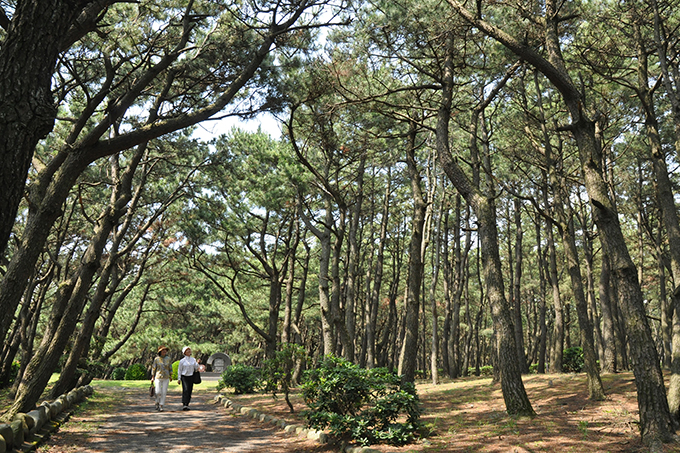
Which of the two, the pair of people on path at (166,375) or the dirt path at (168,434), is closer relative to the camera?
the dirt path at (168,434)

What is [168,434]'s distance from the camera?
23.7ft

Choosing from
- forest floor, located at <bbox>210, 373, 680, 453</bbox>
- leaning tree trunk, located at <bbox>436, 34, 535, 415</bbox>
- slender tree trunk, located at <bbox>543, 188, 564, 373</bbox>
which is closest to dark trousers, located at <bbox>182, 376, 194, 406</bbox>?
forest floor, located at <bbox>210, 373, 680, 453</bbox>

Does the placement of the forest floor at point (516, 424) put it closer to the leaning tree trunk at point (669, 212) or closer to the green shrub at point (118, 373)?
the leaning tree trunk at point (669, 212)

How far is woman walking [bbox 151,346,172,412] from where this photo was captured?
10.1m

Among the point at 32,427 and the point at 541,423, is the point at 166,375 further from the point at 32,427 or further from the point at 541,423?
the point at 541,423

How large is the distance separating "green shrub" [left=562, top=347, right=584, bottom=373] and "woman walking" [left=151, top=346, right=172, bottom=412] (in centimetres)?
1506

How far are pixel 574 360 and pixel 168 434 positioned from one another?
1646cm

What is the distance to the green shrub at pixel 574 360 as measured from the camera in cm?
1778

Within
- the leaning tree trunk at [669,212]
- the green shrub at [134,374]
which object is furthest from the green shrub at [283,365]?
the green shrub at [134,374]

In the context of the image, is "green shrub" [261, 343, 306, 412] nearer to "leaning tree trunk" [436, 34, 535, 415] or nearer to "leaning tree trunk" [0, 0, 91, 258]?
"leaning tree trunk" [436, 34, 535, 415]

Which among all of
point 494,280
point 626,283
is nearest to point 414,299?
point 494,280

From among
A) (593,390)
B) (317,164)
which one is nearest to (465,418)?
(593,390)

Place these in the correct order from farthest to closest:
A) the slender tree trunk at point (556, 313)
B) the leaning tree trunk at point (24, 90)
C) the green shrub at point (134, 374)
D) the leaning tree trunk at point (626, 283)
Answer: the green shrub at point (134, 374) < the slender tree trunk at point (556, 313) < the leaning tree trunk at point (626, 283) < the leaning tree trunk at point (24, 90)

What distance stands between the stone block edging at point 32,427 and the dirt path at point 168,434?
0.15m
